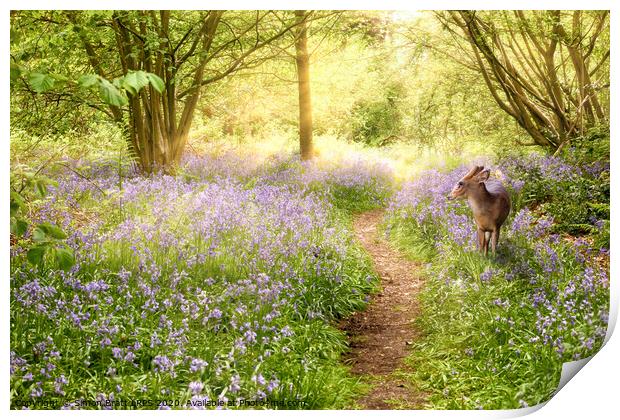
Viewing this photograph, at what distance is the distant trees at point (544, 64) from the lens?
14.6ft

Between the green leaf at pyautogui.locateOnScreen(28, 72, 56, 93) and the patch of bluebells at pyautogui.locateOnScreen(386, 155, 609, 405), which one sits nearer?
the green leaf at pyautogui.locateOnScreen(28, 72, 56, 93)

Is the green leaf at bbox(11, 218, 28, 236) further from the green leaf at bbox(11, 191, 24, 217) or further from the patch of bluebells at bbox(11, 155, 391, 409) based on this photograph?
the patch of bluebells at bbox(11, 155, 391, 409)

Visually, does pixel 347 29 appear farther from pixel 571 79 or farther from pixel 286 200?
pixel 571 79

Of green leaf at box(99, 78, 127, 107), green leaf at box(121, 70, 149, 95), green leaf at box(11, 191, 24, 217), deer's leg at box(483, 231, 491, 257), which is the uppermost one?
green leaf at box(121, 70, 149, 95)

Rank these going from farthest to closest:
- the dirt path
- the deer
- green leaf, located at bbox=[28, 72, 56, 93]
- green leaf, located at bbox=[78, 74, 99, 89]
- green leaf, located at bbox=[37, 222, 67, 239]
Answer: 1. the deer
2. the dirt path
3. green leaf, located at bbox=[37, 222, 67, 239]
4. green leaf, located at bbox=[28, 72, 56, 93]
5. green leaf, located at bbox=[78, 74, 99, 89]

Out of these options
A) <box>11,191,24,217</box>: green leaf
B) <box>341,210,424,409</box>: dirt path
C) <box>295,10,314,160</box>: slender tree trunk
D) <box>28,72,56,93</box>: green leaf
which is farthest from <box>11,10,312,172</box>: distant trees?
<box>341,210,424,409</box>: dirt path

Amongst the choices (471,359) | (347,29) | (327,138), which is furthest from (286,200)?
(471,359)

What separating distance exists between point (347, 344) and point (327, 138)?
54.8 inches

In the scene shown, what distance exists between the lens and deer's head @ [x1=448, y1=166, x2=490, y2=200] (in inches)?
179

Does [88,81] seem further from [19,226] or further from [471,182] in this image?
[471,182]

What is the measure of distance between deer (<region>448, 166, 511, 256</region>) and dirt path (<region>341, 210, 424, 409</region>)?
52cm

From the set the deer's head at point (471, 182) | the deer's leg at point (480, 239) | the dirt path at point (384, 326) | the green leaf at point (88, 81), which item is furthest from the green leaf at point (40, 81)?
the deer's leg at point (480, 239)

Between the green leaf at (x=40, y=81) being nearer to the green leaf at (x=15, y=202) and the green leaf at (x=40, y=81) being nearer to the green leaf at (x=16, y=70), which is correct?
the green leaf at (x=16, y=70)

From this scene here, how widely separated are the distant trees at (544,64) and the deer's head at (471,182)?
1.56 feet
